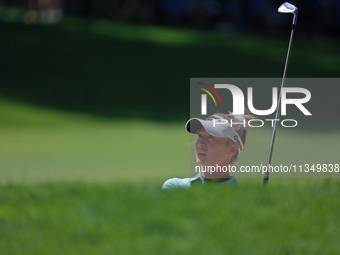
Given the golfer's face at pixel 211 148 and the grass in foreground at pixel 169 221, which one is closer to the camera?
the grass in foreground at pixel 169 221

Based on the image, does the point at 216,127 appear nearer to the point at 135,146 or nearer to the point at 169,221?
the point at 169,221

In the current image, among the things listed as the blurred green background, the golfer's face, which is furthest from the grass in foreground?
the golfer's face

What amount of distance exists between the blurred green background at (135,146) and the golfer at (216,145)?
8.1 inches

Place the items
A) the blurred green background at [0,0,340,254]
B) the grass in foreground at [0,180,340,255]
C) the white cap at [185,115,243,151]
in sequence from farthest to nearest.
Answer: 1. the white cap at [185,115,243,151]
2. the blurred green background at [0,0,340,254]
3. the grass in foreground at [0,180,340,255]

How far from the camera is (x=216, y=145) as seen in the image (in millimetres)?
4301

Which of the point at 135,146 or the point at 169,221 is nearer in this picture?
the point at 169,221

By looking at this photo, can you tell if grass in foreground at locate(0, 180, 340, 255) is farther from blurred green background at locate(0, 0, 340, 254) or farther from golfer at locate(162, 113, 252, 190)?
golfer at locate(162, 113, 252, 190)

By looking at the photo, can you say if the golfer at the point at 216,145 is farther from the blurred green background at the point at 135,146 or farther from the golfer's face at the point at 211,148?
the blurred green background at the point at 135,146

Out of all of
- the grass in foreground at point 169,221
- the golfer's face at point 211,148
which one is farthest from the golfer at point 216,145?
the grass in foreground at point 169,221

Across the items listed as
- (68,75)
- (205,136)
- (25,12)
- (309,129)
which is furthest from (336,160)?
(25,12)

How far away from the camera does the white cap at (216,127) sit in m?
4.18

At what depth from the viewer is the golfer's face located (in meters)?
4.28

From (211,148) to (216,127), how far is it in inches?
6.4

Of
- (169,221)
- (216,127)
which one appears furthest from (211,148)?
(169,221)
